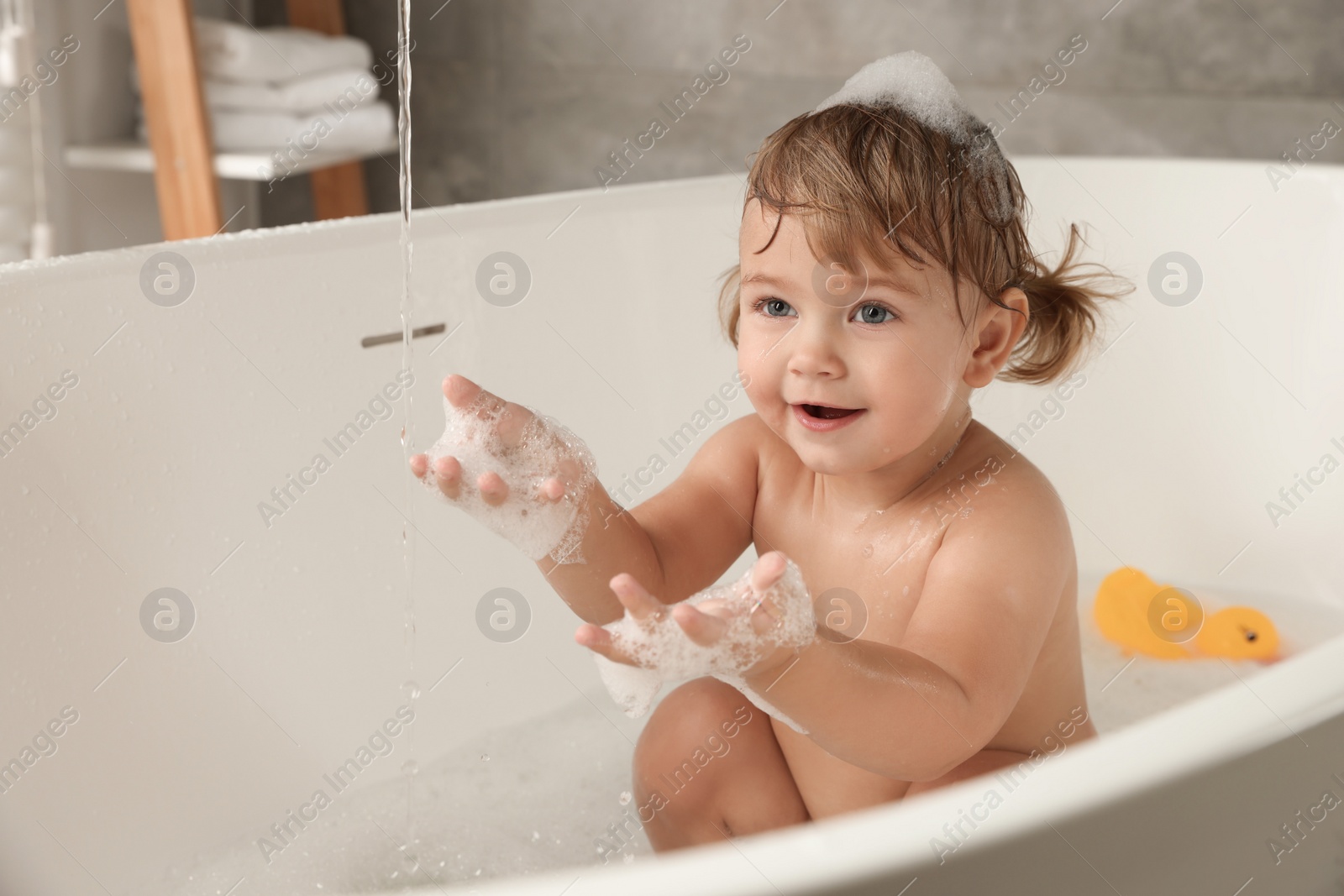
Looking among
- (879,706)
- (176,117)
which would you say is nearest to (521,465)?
(879,706)

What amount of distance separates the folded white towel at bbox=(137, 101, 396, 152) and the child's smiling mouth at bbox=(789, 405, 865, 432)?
1.38 metres

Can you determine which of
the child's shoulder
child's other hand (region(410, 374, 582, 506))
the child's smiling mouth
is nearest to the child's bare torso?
the child's shoulder

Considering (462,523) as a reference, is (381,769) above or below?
below

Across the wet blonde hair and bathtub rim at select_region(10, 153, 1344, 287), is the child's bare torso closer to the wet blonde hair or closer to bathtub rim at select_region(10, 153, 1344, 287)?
the wet blonde hair

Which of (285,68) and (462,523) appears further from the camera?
(285,68)

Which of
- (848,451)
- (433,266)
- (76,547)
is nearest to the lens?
(848,451)

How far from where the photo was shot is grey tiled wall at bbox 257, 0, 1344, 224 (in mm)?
1716

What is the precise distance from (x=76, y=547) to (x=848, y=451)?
0.58 m

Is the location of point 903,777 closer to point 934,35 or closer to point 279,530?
point 279,530

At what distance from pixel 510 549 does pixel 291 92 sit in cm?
96

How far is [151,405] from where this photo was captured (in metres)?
0.99

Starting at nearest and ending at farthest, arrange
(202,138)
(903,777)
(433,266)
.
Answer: (903,777), (433,266), (202,138)

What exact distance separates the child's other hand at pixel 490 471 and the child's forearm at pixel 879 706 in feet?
0.69

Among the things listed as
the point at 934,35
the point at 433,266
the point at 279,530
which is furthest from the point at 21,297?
the point at 934,35
